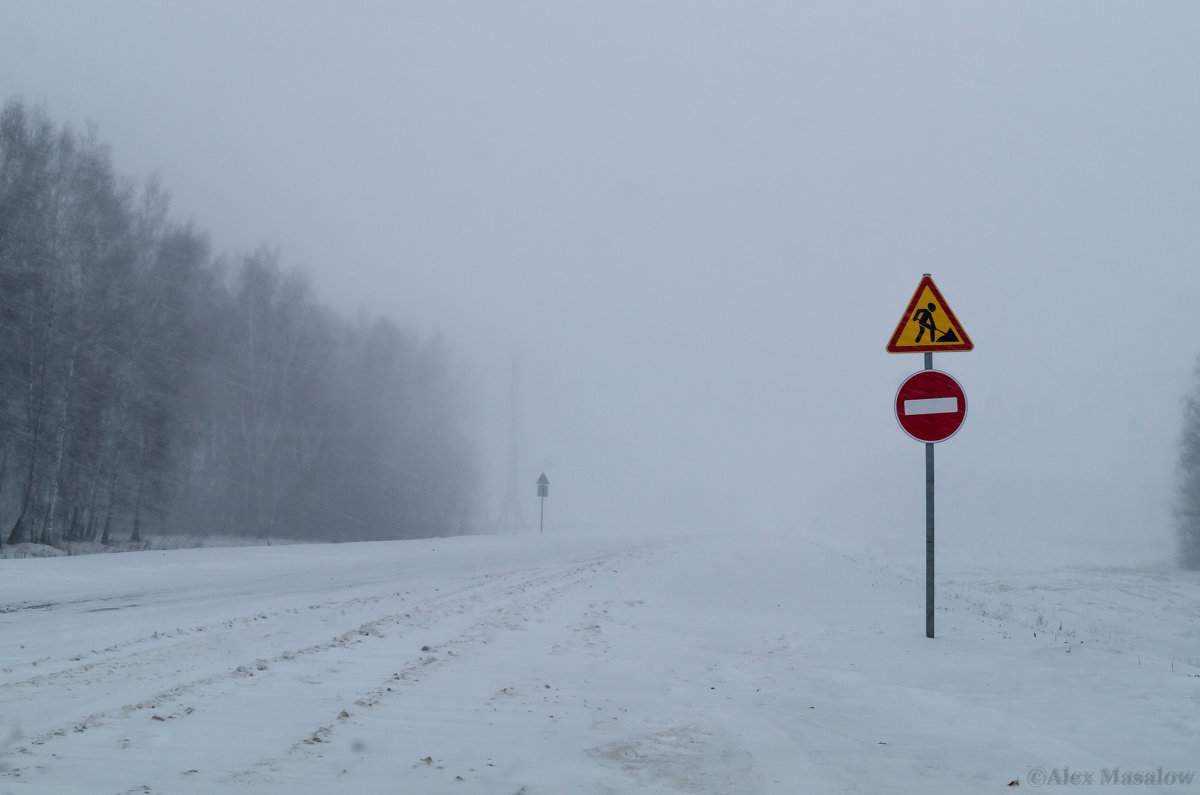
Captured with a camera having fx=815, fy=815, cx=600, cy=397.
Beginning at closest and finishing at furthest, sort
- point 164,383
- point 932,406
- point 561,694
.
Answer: point 561,694 < point 932,406 < point 164,383

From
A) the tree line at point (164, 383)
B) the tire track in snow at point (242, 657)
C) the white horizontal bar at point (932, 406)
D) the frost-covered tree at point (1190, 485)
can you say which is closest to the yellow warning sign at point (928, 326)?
the white horizontal bar at point (932, 406)

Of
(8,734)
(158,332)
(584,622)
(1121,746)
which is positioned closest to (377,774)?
(8,734)

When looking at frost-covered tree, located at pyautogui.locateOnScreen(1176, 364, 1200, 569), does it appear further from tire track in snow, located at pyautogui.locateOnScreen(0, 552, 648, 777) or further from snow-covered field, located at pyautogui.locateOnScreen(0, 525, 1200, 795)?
tire track in snow, located at pyautogui.locateOnScreen(0, 552, 648, 777)

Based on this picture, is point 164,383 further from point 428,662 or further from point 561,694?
point 561,694

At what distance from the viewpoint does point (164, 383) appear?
29109 mm

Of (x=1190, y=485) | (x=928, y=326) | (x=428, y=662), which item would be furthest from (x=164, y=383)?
(x=1190, y=485)

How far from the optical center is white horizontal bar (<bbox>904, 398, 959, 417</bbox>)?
8.46m

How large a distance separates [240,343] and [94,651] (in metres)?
34.4

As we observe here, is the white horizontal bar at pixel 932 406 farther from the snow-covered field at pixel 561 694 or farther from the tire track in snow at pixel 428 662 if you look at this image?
the tire track in snow at pixel 428 662

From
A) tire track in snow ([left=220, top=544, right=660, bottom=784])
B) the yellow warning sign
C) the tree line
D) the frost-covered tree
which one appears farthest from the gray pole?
the frost-covered tree

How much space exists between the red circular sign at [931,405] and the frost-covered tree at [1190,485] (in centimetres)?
2988

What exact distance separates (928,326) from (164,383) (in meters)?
27.9

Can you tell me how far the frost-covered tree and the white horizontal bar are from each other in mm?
29886

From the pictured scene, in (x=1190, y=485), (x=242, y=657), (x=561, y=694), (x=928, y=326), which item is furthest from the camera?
(x=1190, y=485)
